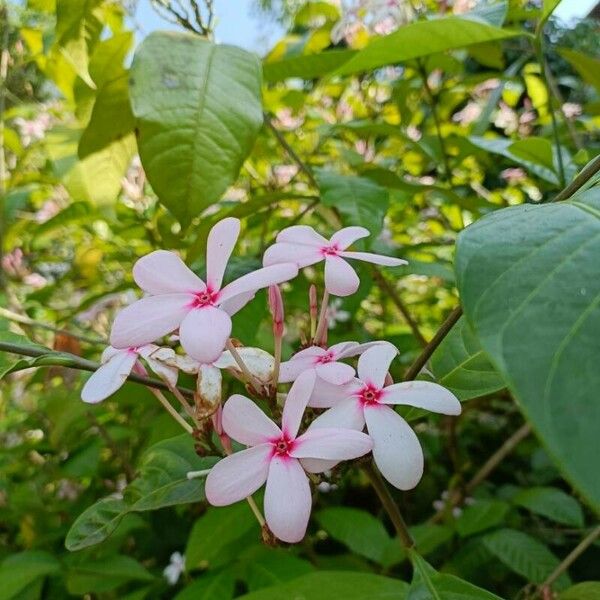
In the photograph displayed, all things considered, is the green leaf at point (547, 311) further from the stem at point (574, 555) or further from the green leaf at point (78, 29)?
the green leaf at point (78, 29)

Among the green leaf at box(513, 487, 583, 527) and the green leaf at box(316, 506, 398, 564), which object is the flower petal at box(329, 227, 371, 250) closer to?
the green leaf at box(316, 506, 398, 564)

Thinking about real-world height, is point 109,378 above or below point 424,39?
below

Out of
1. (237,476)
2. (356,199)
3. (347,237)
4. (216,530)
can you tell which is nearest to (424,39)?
(356,199)

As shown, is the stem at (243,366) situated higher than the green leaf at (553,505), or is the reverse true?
the stem at (243,366)

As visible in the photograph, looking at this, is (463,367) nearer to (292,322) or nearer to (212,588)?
(212,588)

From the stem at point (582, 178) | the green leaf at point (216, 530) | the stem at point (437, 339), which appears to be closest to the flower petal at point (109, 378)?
the stem at point (437, 339)

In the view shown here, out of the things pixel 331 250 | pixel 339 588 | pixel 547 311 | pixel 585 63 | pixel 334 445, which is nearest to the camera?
pixel 547 311

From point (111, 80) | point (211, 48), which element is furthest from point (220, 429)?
point (111, 80)
